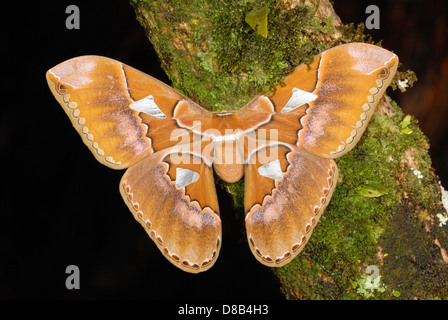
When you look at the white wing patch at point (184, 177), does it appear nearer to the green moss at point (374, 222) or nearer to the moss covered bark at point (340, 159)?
the moss covered bark at point (340, 159)

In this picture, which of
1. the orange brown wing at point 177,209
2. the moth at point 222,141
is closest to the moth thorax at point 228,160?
the moth at point 222,141

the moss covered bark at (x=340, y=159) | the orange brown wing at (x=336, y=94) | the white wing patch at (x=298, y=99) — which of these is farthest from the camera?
the moss covered bark at (x=340, y=159)

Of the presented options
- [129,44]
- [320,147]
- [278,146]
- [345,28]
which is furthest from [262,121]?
[129,44]

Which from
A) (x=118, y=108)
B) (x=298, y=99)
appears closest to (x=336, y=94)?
(x=298, y=99)

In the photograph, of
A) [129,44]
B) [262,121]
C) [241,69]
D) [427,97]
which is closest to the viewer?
[262,121]

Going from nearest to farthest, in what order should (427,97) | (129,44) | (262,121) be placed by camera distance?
Result: 1. (262,121)
2. (129,44)
3. (427,97)

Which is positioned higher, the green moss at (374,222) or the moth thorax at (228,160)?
the moth thorax at (228,160)

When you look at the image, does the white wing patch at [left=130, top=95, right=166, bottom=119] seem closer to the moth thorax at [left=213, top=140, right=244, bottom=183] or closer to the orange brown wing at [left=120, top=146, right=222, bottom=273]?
the orange brown wing at [left=120, top=146, right=222, bottom=273]

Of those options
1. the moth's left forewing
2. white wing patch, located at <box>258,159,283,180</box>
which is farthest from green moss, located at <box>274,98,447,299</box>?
white wing patch, located at <box>258,159,283,180</box>

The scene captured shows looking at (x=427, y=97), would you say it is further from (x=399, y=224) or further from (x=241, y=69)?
(x=241, y=69)
